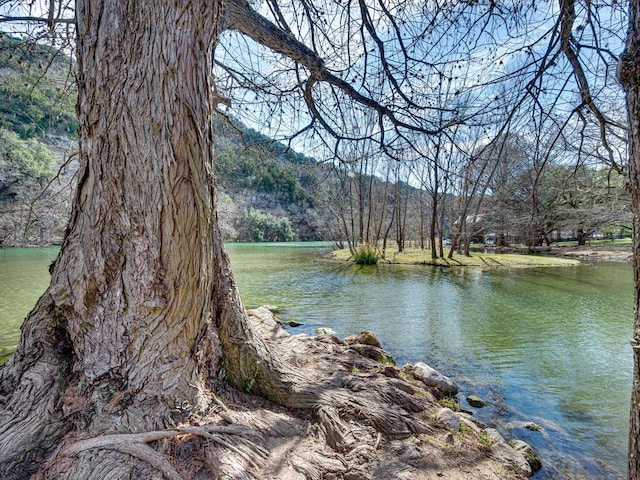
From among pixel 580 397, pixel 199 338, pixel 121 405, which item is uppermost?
pixel 199 338

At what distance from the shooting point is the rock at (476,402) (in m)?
3.31

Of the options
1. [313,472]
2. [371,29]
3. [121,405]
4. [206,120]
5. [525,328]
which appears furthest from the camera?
[525,328]

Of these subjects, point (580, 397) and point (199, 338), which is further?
point (580, 397)

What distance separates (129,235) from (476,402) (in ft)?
11.6

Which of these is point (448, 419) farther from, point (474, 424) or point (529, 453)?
point (529, 453)

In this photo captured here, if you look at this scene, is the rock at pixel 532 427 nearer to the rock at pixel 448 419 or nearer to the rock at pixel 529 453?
the rock at pixel 529 453

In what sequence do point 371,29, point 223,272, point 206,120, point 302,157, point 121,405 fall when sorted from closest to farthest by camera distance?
point 121,405 < point 206,120 < point 223,272 < point 371,29 < point 302,157

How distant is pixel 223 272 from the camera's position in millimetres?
2105

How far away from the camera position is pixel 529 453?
8.20ft

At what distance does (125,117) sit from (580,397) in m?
4.92

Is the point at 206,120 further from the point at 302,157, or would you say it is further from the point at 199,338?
the point at 302,157

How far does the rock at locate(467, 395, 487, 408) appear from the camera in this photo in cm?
331

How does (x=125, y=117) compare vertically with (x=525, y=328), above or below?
above

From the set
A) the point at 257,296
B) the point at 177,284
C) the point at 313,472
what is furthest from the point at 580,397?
the point at 257,296
